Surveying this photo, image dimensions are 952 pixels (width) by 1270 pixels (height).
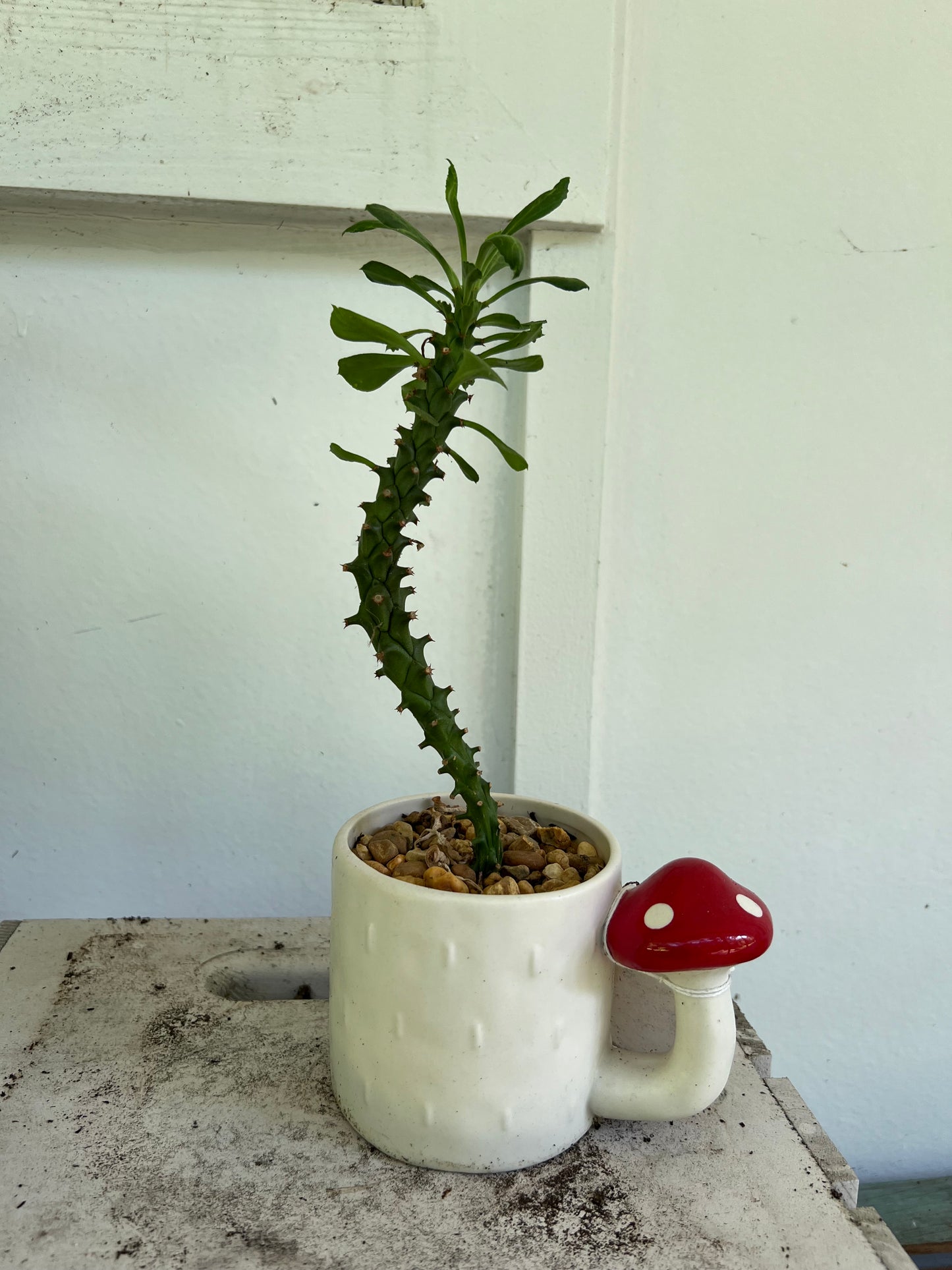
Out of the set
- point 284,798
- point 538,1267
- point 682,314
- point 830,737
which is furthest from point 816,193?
point 538,1267

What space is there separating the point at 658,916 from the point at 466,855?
0.14 m

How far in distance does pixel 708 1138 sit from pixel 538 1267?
0.51 feet

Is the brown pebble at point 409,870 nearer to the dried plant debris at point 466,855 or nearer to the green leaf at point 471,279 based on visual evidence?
the dried plant debris at point 466,855

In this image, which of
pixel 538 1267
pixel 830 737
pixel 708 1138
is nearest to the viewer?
pixel 538 1267

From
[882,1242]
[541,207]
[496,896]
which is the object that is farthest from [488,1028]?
[541,207]

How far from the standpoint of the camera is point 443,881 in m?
0.54

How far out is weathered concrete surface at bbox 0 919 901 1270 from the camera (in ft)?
1.55

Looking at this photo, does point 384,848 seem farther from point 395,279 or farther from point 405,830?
point 395,279

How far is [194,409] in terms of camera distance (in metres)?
0.85

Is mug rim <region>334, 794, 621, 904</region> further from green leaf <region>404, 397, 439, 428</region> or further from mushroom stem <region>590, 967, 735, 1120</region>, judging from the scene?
green leaf <region>404, 397, 439, 428</region>

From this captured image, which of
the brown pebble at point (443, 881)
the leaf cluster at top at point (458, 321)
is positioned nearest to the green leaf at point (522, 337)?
the leaf cluster at top at point (458, 321)

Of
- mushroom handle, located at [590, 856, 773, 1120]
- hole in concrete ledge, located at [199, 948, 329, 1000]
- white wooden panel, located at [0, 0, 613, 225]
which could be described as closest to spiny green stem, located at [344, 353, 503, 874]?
mushroom handle, located at [590, 856, 773, 1120]

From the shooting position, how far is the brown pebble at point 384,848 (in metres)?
0.57

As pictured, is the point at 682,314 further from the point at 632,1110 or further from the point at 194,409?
the point at 632,1110
